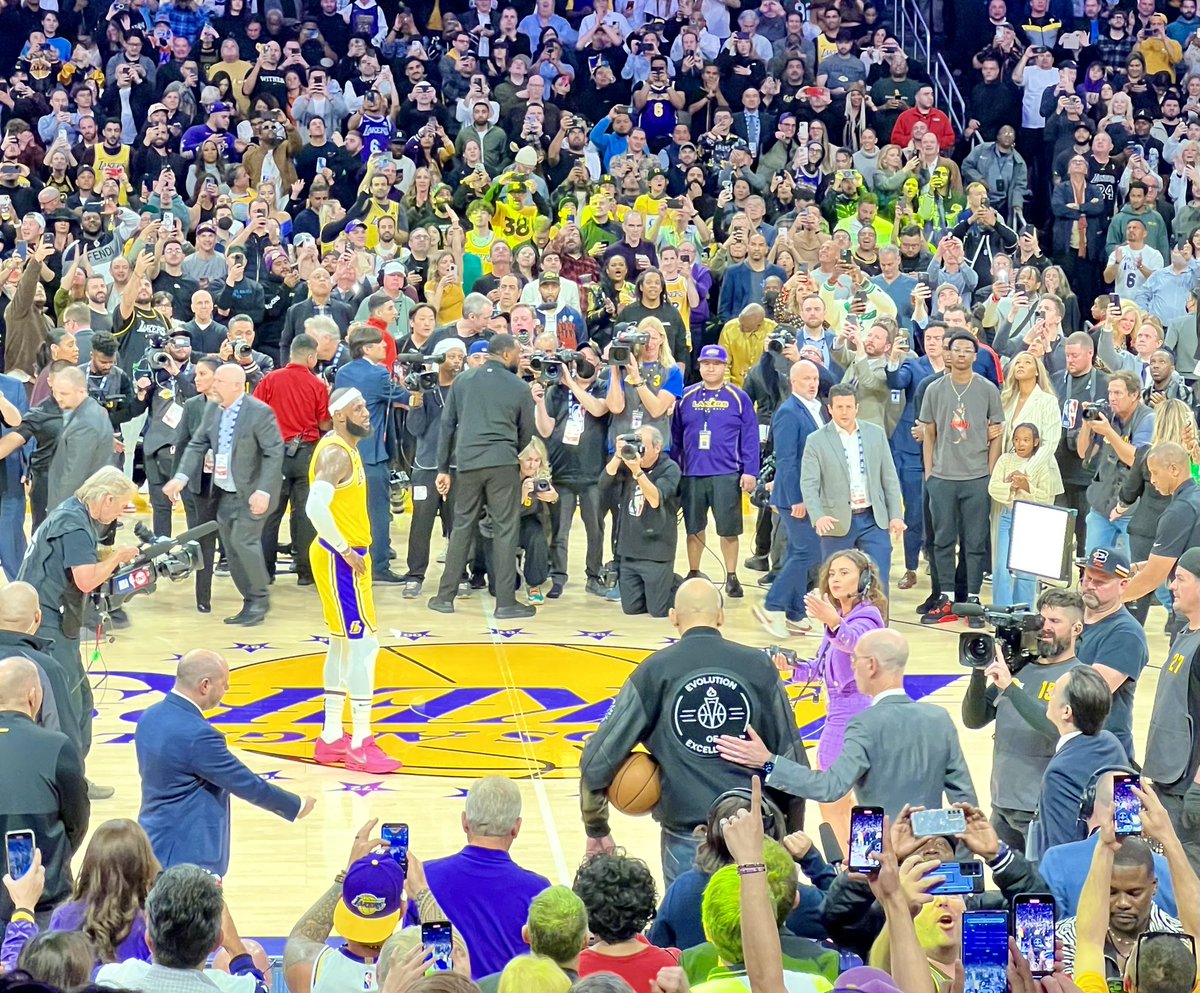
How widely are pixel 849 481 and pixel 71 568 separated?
5.25m

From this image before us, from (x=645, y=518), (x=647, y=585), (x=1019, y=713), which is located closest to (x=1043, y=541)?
(x=1019, y=713)

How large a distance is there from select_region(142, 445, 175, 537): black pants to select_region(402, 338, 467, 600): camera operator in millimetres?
1691

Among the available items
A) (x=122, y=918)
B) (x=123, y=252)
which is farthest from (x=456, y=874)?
(x=123, y=252)

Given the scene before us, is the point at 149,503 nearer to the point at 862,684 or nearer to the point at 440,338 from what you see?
the point at 440,338

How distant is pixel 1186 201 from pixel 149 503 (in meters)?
11.8

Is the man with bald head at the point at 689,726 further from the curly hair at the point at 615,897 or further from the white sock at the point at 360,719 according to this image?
the white sock at the point at 360,719

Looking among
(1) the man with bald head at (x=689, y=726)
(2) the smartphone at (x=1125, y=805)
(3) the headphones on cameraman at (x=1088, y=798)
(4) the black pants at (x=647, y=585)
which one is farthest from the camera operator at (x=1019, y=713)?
(4) the black pants at (x=647, y=585)

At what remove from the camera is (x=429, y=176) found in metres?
18.6

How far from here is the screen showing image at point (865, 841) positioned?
4.95 metres

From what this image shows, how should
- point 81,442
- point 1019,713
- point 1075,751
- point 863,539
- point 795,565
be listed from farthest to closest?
point 795,565
point 863,539
point 81,442
point 1019,713
point 1075,751

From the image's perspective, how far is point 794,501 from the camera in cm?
1291

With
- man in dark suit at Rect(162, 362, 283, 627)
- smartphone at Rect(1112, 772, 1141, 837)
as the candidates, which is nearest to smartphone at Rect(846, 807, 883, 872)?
smartphone at Rect(1112, 772, 1141, 837)

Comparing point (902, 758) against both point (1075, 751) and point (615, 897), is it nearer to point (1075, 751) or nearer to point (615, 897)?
point (1075, 751)

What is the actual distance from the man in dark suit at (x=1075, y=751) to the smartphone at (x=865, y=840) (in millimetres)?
2092
